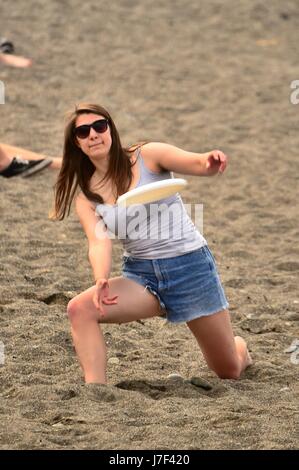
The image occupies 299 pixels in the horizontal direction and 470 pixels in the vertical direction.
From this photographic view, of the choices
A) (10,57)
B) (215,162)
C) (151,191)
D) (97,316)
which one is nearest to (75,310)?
(97,316)

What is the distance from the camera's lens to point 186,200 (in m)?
9.05

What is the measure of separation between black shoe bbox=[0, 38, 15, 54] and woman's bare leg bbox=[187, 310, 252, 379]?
24.7 ft

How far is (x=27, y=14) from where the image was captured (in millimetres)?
14219

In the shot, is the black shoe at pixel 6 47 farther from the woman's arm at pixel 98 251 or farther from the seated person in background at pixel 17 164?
the woman's arm at pixel 98 251

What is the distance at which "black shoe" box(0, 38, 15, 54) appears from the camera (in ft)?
41.1

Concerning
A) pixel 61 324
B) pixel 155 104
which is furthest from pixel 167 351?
pixel 155 104

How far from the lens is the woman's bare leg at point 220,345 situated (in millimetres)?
5379

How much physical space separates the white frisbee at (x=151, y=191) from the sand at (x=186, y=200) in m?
0.85

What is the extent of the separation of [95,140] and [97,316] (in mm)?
802

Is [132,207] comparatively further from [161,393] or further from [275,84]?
[275,84]

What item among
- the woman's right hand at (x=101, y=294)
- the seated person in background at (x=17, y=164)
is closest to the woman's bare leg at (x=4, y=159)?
the seated person in background at (x=17, y=164)

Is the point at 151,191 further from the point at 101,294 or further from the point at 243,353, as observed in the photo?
the point at 243,353

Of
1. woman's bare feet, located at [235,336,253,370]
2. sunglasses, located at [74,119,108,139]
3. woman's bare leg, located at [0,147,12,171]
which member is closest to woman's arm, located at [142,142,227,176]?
sunglasses, located at [74,119,108,139]
